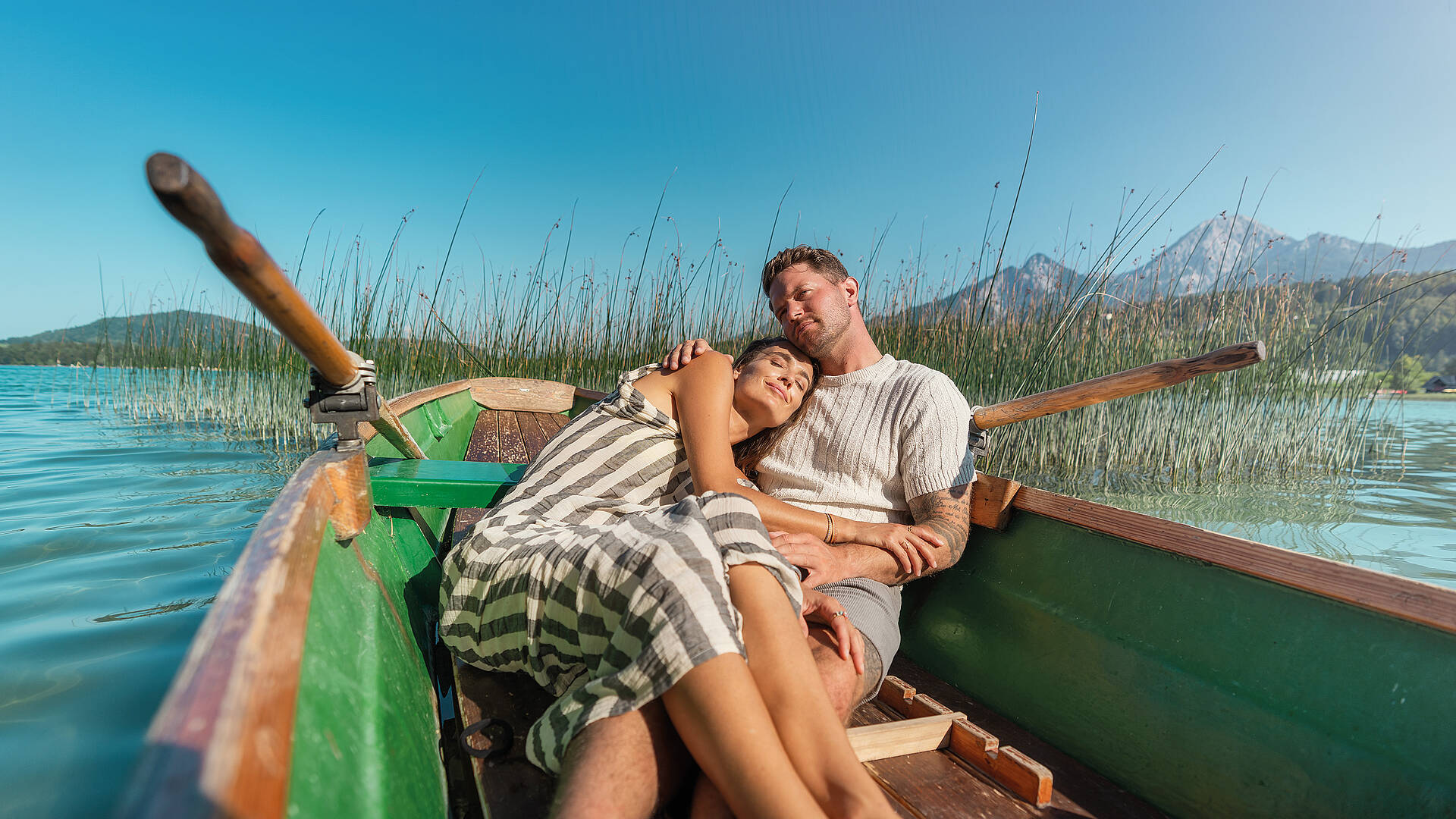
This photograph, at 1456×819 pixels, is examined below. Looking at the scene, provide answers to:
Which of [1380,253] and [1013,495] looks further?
[1380,253]

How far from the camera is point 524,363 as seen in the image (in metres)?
5.65

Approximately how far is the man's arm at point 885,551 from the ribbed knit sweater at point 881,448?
0.03m

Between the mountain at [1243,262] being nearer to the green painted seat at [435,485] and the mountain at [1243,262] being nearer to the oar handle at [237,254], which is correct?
the green painted seat at [435,485]

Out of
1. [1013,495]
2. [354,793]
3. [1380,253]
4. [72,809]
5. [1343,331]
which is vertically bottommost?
[72,809]

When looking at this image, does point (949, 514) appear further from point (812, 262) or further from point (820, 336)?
point (812, 262)

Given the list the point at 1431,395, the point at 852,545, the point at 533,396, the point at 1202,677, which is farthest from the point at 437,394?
the point at 1431,395

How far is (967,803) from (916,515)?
0.66 metres

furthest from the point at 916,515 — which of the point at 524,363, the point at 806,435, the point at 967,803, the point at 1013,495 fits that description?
the point at 524,363

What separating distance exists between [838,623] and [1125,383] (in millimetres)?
1034

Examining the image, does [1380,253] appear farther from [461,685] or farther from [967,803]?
[461,685]

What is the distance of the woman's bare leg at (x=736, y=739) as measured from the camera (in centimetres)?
83

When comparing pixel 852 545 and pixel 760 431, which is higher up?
pixel 760 431

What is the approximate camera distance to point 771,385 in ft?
5.64

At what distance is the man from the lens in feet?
4.68
